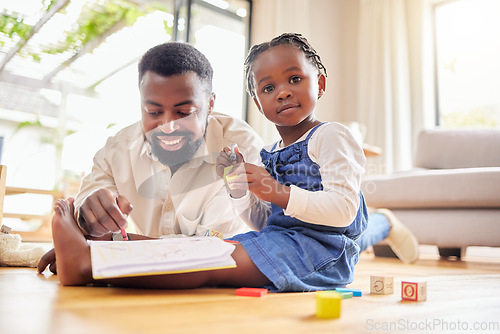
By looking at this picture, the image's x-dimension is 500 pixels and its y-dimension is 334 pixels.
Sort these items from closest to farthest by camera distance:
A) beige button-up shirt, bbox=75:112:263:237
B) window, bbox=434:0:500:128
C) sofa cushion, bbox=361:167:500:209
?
beige button-up shirt, bbox=75:112:263:237 → sofa cushion, bbox=361:167:500:209 → window, bbox=434:0:500:128

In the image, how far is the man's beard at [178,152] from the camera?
1.14 metres

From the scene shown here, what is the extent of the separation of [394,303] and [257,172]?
0.35 m

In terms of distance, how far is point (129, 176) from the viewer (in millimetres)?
1250

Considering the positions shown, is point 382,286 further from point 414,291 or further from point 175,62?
point 175,62

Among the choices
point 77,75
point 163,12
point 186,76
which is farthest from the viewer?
point 77,75

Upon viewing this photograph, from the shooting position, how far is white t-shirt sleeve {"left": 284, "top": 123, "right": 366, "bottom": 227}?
33.2 inches

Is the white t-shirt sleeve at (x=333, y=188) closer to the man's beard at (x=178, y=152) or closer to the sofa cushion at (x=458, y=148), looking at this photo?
the man's beard at (x=178, y=152)

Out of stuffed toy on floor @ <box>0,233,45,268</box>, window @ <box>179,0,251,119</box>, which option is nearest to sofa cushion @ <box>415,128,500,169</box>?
window @ <box>179,0,251,119</box>

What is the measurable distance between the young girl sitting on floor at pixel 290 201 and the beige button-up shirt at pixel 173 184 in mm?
180

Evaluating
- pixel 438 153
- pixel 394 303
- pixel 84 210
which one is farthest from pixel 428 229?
pixel 84 210

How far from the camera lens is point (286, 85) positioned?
3.17 feet

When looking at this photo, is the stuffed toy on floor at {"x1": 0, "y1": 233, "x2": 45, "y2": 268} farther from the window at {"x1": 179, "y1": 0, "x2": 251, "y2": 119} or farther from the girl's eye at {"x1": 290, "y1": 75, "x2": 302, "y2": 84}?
the window at {"x1": 179, "y1": 0, "x2": 251, "y2": 119}

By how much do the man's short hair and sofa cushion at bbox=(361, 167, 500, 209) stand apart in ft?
4.55

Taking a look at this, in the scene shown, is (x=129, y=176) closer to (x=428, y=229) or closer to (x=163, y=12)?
(x=428, y=229)
